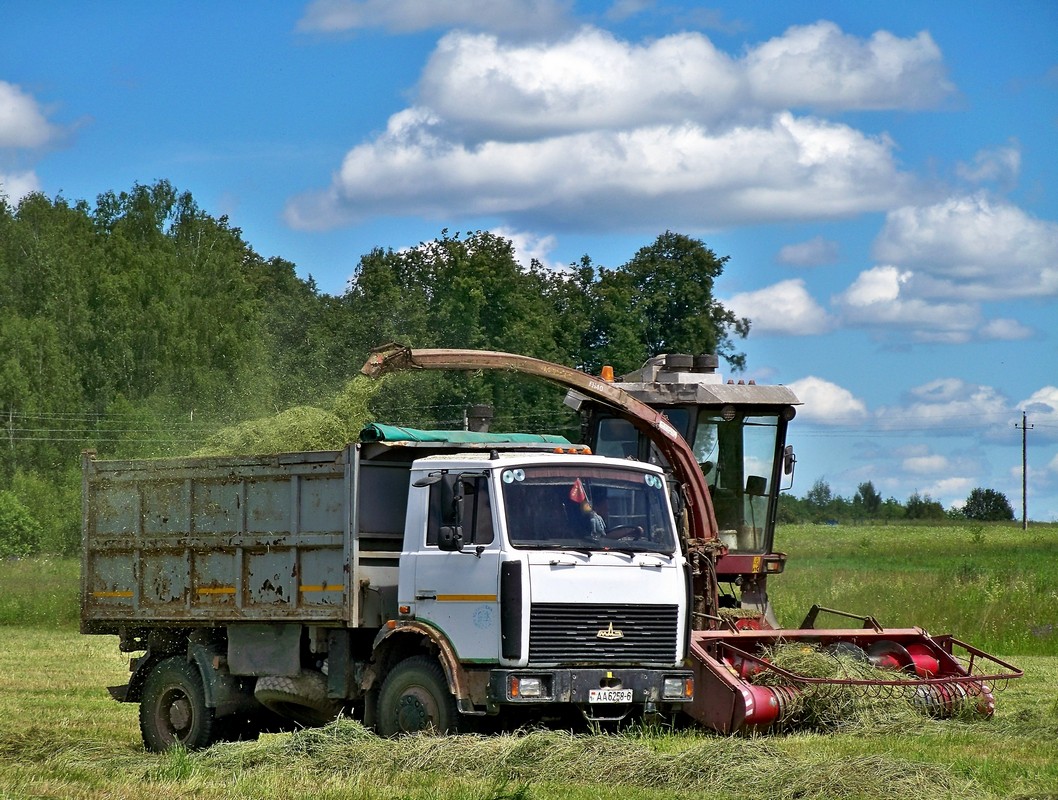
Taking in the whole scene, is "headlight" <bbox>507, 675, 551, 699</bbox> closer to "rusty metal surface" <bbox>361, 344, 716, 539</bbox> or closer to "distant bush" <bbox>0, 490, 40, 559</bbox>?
"rusty metal surface" <bbox>361, 344, 716, 539</bbox>

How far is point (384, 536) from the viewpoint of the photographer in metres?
13.9

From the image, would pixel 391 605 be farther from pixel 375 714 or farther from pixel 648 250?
pixel 648 250

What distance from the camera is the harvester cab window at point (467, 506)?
12.7m

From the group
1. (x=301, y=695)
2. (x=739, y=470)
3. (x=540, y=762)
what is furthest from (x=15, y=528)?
(x=540, y=762)

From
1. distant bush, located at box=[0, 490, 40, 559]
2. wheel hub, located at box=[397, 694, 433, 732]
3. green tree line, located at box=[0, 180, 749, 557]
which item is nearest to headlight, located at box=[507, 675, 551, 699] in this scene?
wheel hub, located at box=[397, 694, 433, 732]

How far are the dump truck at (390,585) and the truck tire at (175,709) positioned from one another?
0.02 m

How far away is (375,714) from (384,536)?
1550 mm

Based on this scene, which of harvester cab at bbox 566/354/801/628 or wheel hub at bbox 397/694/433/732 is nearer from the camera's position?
wheel hub at bbox 397/694/433/732

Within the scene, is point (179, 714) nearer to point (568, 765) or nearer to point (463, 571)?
point (463, 571)

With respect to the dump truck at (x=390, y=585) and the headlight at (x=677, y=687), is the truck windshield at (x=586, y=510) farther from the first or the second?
the headlight at (x=677, y=687)

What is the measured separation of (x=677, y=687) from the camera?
1296 cm

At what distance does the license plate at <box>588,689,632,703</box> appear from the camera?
40.8 ft

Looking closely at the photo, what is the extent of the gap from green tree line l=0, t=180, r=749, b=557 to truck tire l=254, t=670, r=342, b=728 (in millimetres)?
38345

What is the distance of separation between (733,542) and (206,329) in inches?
1869
